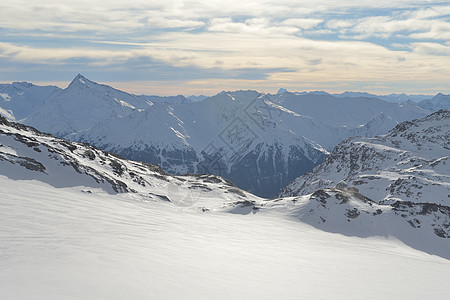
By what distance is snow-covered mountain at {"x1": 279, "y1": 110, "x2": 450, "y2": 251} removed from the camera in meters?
59.5

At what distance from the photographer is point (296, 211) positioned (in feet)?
201

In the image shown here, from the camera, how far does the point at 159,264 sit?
19.6 meters

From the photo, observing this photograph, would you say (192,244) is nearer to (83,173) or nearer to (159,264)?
(159,264)

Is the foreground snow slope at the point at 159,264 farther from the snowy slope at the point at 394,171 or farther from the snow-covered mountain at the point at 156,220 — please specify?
the snowy slope at the point at 394,171

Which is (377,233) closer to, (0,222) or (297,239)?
(297,239)

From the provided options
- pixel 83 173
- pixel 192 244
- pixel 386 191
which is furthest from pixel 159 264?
pixel 386 191

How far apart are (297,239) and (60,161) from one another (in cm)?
4289

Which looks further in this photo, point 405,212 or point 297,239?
point 405,212

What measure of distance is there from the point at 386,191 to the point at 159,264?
340ft

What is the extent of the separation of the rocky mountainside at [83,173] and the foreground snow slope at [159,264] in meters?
12.5

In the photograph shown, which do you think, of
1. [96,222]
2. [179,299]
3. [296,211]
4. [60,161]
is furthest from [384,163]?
[179,299]

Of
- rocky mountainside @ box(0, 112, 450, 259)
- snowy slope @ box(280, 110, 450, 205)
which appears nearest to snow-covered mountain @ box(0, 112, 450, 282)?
rocky mountainside @ box(0, 112, 450, 259)

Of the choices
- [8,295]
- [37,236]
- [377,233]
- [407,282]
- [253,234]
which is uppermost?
[8,295]

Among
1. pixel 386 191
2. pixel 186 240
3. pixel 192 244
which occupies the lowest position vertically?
pixel 386 191
